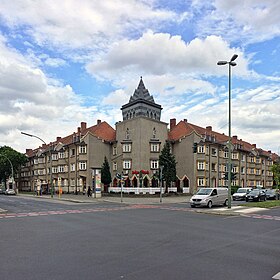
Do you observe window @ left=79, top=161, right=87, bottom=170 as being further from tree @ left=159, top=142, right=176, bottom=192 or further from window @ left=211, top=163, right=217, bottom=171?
window @ left=211, top=163, right=217, bottom=171

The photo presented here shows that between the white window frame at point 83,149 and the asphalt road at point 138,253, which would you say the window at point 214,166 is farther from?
the asphalt road at point 138,253

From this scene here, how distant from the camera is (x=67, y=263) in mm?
8242

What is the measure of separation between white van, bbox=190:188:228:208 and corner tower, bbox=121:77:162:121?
42935 millimetres

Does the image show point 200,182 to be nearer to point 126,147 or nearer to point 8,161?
point 126,147

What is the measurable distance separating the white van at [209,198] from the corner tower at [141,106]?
4294 cm

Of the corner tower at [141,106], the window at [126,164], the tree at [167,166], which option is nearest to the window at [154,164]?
the window at [126,164]

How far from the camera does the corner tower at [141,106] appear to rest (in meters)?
75.1

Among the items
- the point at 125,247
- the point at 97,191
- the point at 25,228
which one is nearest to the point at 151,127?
the point at 97,191

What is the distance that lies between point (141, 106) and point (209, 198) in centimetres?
4794

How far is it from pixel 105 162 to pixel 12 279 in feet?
171

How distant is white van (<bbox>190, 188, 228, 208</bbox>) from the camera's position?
28703mm

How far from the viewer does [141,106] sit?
2950 inches

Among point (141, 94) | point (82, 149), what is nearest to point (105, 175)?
point (82, 149)

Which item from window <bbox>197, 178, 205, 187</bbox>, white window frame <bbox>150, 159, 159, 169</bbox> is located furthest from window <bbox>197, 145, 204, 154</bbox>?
white window frame <bbox>150, 159, 159, 169</bbox>
